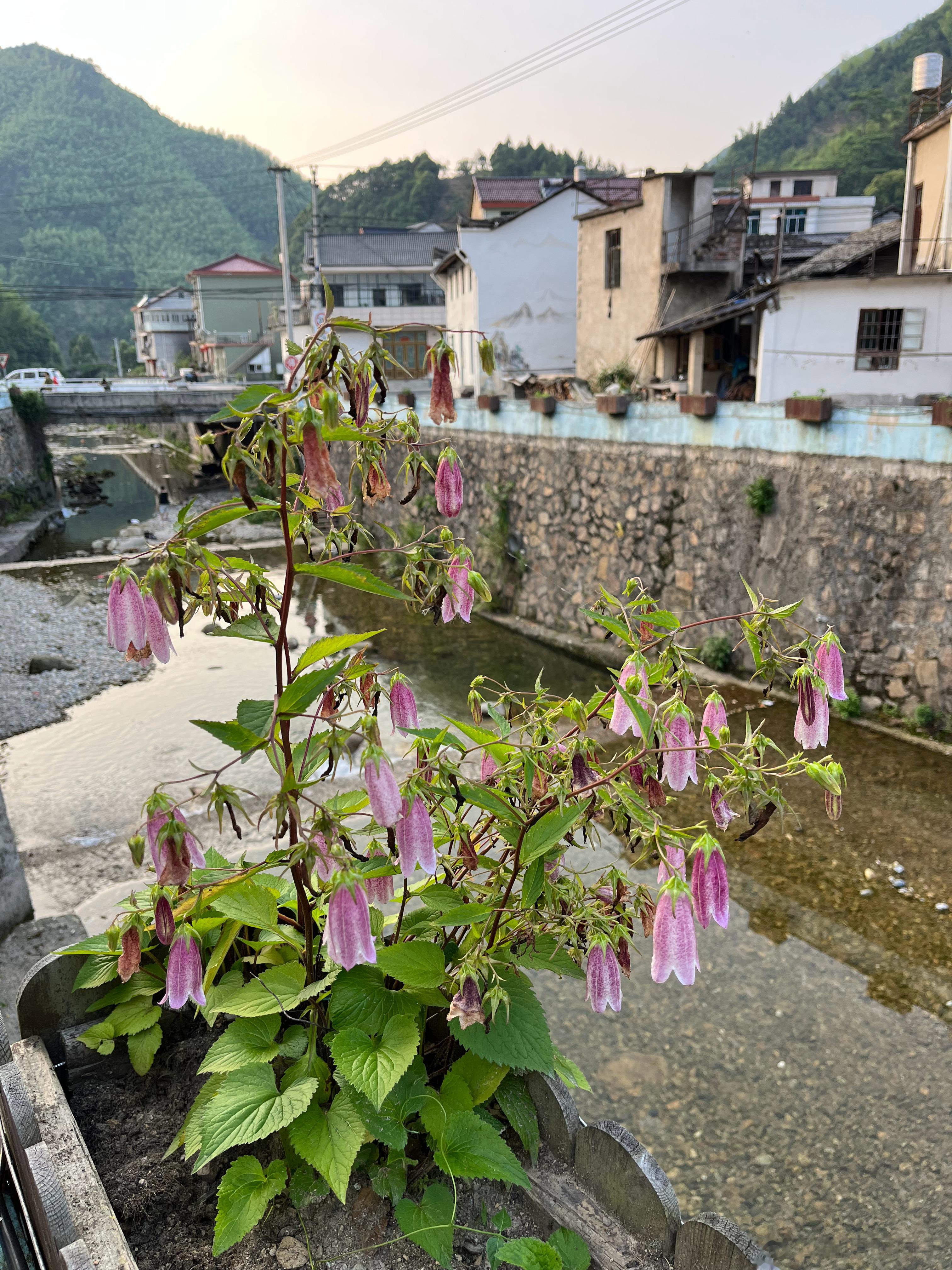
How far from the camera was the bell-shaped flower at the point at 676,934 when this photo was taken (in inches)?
61.1

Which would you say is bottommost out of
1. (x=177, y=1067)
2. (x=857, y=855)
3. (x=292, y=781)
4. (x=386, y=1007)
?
(x=857, y=855)

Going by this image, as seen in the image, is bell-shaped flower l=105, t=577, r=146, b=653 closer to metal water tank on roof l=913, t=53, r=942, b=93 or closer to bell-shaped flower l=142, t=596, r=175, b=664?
bell-shaped flower l=142, t=596, r=175, b=664

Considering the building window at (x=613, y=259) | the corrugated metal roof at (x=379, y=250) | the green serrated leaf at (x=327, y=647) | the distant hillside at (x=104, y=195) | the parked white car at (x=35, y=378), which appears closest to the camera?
the green serrated leaf at (x=327, y=647)

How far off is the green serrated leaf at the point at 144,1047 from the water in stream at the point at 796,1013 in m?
1.72

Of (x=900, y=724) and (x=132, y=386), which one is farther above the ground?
(x=132, y=386)

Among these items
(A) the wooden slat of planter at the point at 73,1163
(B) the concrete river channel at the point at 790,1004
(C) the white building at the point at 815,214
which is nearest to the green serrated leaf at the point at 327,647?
(B) the concrete river channel at the point at 790,1004

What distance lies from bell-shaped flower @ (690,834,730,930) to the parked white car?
39269 millimetres

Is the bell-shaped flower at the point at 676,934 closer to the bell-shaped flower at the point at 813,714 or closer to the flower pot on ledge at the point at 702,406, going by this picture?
the bell-shaped flower at the point at 813,714

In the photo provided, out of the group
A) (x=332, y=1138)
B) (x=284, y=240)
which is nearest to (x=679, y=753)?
(x=332, y=1138)

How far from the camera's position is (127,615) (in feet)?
5.49

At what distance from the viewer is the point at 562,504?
12766mm

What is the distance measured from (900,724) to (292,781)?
7.73m

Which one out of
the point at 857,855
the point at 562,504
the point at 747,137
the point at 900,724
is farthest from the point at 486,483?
the point at 747,137

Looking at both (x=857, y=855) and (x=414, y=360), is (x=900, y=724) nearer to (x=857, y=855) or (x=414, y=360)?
(x=857, y=855)
